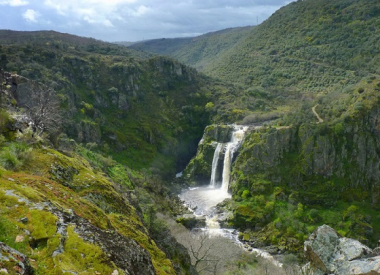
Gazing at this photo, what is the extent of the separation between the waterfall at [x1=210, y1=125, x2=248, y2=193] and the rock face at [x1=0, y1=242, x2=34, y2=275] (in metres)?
55.0

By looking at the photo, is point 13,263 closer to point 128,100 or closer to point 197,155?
point 197,155

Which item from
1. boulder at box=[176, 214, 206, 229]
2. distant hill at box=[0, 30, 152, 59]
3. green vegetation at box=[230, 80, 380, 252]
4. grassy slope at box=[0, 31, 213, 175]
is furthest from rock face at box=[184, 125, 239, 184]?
distant hill at box=[0, 30, 152, 59]

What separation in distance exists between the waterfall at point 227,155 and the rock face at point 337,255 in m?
45.0

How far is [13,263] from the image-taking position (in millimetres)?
7211

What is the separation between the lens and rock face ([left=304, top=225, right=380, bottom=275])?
45.4ft

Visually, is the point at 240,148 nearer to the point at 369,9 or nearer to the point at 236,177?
the point at 236,177

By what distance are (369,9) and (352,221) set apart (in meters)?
102

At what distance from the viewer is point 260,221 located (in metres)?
48.3

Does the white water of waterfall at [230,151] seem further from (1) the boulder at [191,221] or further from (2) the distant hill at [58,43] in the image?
(2) the distant hill at [58,43]

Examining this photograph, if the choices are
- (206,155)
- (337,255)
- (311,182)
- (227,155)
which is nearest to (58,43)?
(206,155)

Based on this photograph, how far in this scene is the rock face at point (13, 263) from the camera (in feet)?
22.9

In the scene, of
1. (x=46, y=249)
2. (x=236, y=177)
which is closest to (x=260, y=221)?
(x=236, y=177)

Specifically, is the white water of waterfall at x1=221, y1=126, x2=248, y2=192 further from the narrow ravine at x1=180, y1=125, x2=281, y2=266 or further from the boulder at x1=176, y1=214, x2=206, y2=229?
the boulder at x1=176, y1=214, x2=206, y2=229

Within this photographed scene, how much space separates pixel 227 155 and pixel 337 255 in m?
49.4
